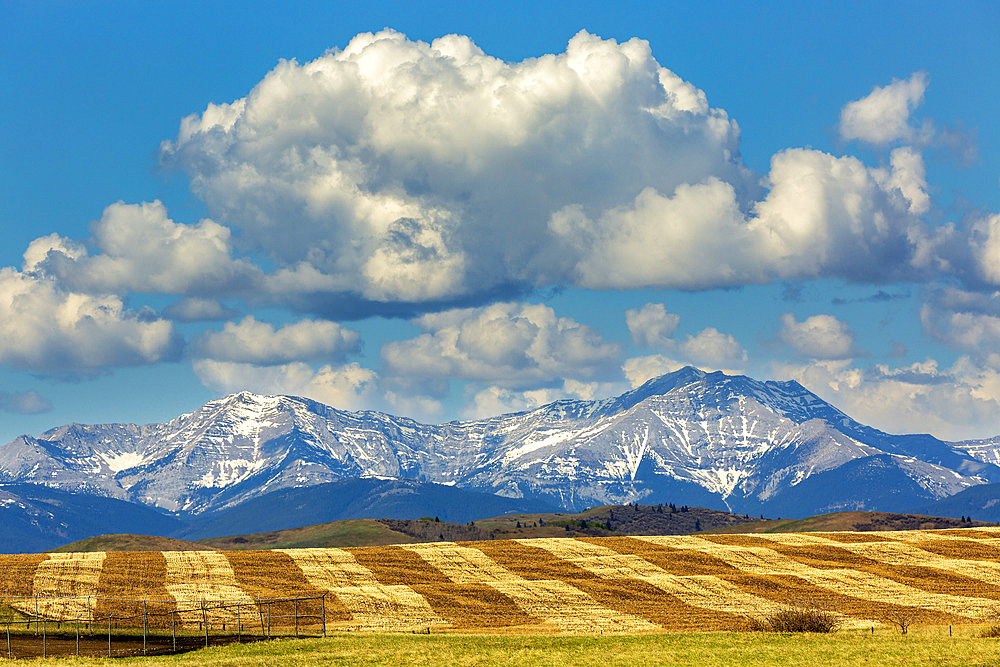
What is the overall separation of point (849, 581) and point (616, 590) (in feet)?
89.8

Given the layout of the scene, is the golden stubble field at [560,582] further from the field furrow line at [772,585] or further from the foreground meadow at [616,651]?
the foreground meadow at [616,651]

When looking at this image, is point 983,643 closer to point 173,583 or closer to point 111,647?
point 111,647

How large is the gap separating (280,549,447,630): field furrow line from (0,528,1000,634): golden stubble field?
0.62 feet

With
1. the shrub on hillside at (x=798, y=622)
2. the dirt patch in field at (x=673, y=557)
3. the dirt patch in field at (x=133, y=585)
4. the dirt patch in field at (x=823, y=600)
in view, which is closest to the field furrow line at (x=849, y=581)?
the dirt patch in field at (x=823, y=600)

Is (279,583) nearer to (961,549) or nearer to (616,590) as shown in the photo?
(616,590)

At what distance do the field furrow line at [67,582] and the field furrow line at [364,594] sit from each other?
23662 millimetres

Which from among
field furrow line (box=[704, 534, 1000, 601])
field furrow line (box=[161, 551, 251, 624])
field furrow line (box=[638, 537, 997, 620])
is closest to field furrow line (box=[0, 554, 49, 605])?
field furrow line (box=[161, 551, 251, 624])

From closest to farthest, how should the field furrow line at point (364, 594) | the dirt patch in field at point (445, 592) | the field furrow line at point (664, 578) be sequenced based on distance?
1. the field furrow line at point (364, 594)
2. the dirt patch in field at point (445, 592)
3. the field furrow line at point (664, 578)

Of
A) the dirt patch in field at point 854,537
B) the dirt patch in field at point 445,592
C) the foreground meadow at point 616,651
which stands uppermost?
the dirt patch in field at point 854,537

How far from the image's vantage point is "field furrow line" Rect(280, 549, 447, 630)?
9588 cm

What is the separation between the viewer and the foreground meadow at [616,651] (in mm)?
69125

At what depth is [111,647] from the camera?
82.5 metres

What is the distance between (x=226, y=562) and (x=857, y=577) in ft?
248

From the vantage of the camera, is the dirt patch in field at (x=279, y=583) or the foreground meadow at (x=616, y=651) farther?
the dirt patch in field at (x=279, y=583)
